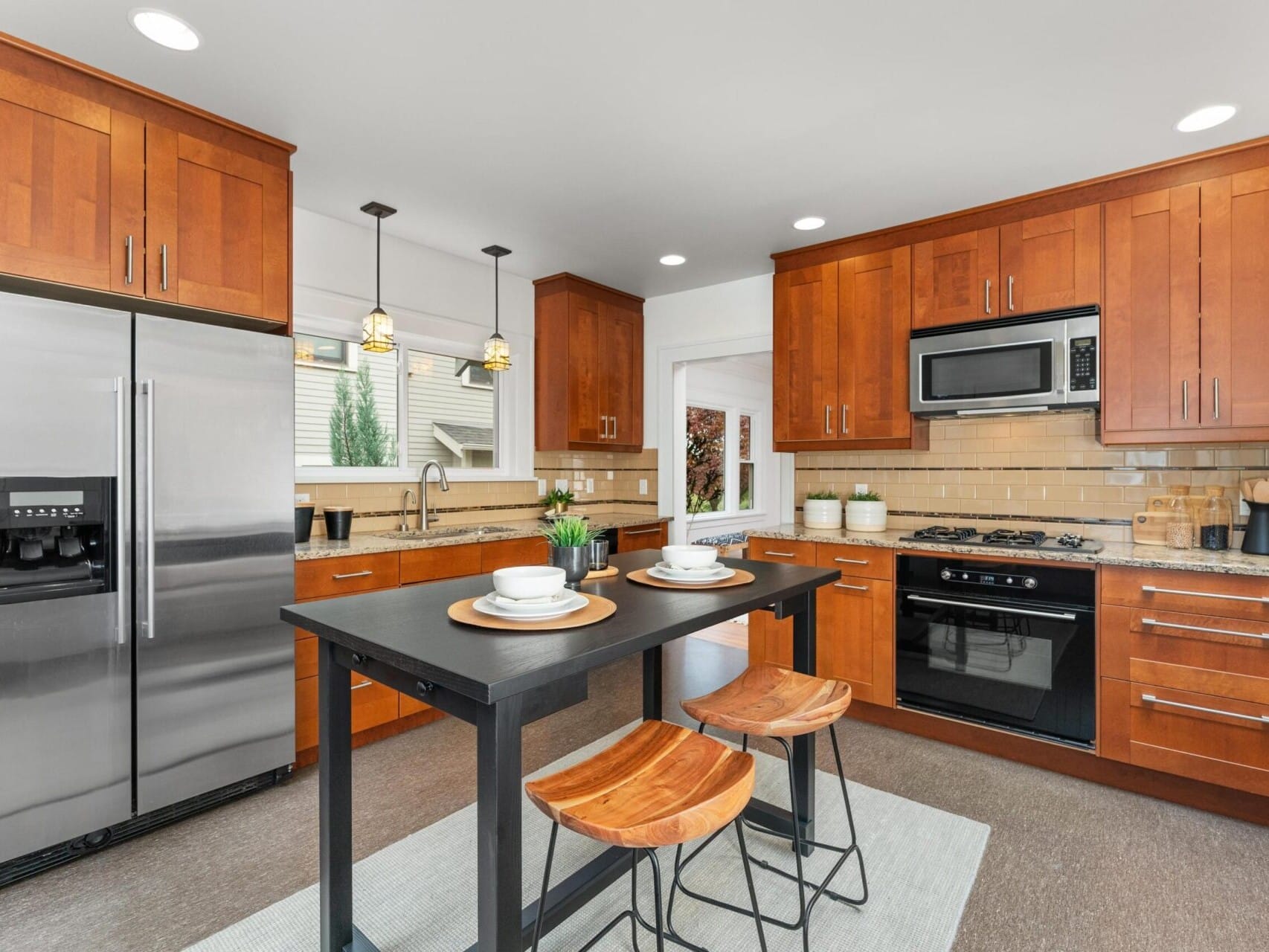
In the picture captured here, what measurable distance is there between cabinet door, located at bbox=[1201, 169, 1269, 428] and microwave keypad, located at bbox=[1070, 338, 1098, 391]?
0.36 meters

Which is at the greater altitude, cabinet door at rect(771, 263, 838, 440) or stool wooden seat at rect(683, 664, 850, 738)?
cabinet door at rect(771, 263, 838, 440)

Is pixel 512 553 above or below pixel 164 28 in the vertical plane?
below

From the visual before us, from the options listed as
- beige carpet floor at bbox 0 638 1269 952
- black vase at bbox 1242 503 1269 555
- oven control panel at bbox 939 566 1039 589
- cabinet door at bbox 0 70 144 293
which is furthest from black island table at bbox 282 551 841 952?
black vase at bbox 1242 503 1269 555

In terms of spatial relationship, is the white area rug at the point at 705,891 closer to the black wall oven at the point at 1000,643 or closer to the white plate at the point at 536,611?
the black wall oven at the point at 1000,643

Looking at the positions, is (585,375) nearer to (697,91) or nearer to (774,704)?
(697,91)

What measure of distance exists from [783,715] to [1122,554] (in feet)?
6.13

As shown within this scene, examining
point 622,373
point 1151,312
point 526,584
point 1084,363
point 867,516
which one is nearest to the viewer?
point 526,584

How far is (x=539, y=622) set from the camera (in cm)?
143

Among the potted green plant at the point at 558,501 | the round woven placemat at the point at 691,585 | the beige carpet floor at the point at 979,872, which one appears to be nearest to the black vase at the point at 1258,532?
the beige carpet floor at the point at 979,872

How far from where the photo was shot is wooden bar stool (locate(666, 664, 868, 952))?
165 centimetres

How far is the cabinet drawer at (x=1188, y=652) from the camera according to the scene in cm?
238

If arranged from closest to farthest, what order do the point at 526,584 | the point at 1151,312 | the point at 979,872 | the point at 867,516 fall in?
the point at 526,584, the point at 979,872, the point at 1151,312, the point at 867,516

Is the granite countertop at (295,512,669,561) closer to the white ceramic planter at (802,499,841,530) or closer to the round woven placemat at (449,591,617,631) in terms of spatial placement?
the white ceramic planter at (802,499,841,530)

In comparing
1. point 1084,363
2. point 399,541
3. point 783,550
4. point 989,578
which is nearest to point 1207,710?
point 989,578
